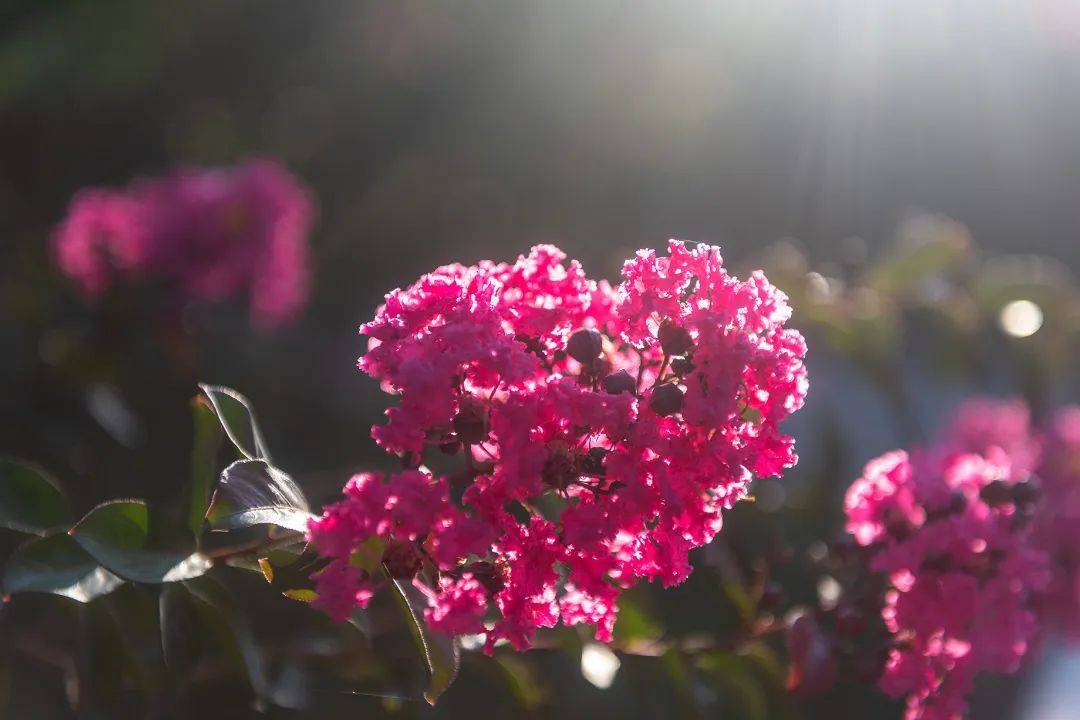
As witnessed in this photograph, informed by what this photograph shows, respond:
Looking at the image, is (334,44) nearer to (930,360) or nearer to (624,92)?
(624,92)

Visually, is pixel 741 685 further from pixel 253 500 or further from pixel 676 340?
pixel 253 500

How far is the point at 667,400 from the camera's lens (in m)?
1.00

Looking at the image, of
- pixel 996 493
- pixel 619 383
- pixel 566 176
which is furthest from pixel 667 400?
pixel 566 176

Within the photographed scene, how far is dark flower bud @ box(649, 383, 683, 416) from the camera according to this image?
1000mm

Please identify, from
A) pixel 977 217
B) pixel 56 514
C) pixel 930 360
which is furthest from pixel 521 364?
pixel 977 217

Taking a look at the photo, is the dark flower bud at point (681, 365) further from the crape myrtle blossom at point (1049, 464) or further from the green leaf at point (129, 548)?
the crape myrtle blossom at point (1049, 464)

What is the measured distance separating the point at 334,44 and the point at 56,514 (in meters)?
4.12

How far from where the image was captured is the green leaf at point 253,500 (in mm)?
861

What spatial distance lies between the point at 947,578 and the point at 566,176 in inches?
147

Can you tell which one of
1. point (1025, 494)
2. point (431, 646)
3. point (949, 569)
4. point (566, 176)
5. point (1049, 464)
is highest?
point (566, 176)

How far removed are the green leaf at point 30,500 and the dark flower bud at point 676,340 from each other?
675 mm

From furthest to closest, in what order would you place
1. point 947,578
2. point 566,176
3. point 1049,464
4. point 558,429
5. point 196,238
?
point 566,176 → point 196,238 → point 1049,464 → point 947,578 → point 558,429

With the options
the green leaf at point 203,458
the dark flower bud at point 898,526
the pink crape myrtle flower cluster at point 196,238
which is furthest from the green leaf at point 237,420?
the pink crape myrtle flower cluster at point 196,238

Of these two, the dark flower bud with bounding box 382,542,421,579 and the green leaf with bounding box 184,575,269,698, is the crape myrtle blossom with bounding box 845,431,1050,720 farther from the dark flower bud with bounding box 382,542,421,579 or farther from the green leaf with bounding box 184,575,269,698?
the green leaf with bounding box 184,575,269,698
